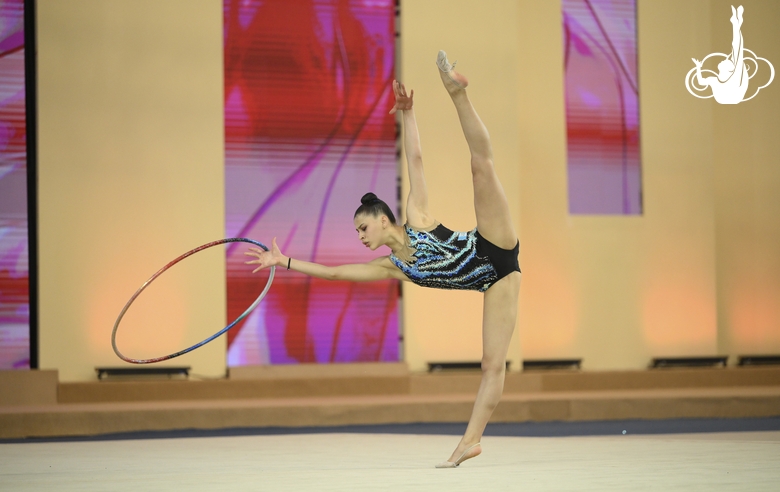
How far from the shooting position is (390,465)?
3.59 meters

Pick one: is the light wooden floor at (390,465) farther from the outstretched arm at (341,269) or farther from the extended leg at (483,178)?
the extended leg at (483,178)

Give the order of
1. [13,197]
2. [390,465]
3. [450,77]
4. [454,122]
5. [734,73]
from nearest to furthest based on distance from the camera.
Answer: [450,77] < [390,465] < [13,197] < [454,122] < [734,73]

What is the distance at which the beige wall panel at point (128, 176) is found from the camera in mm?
7895

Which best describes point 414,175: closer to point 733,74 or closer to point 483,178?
point 483,178

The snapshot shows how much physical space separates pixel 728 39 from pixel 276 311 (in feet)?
19.3

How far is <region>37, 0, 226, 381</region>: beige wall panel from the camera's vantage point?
7.89m

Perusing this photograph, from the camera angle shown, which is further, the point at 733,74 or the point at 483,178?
the point at 733,74

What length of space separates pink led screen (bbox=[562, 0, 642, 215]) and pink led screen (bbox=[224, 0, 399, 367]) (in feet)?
6.59

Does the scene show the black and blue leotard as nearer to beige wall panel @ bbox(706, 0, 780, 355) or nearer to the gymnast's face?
the gymnast's face

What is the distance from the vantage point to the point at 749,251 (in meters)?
9.78

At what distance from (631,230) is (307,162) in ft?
11.7

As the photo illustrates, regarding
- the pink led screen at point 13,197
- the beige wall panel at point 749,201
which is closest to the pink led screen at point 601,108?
the beige wall panel at point 749,201

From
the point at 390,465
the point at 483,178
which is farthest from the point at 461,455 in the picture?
the point at 483,178

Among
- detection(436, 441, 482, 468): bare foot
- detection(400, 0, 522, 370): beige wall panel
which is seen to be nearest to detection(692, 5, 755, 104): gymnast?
detection(400, 0, 522, 370): beige wall panel
